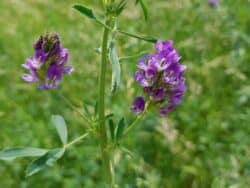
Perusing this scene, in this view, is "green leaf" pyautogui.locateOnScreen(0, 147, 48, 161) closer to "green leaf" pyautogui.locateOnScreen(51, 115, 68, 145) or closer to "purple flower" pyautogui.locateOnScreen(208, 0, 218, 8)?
"green leaf" pyautogui.locateOnScreen(51, 115, 68, 145)

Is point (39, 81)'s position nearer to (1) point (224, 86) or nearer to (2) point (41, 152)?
(2) point (41, 152)

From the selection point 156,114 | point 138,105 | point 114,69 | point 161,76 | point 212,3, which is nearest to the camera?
point 114,69

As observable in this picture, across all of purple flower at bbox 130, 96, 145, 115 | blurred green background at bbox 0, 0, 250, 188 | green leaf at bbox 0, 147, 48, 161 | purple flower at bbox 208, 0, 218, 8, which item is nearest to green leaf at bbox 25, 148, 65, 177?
green leaf at bbox 0, 147, 48, 161

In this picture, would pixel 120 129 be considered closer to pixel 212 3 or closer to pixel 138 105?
pixel 138 105

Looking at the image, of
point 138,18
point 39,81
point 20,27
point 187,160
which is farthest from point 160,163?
point 20,27

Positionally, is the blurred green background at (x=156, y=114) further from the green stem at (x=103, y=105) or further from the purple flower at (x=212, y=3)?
the green stem at (x=103, y=105)

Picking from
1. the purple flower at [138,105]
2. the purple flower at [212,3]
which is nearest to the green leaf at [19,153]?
the purple flower at [138,105]

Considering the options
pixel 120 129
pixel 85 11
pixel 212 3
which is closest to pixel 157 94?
pixel 120 129
